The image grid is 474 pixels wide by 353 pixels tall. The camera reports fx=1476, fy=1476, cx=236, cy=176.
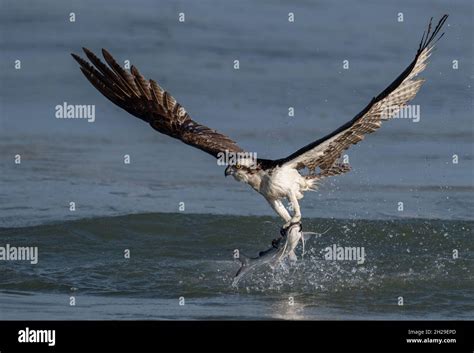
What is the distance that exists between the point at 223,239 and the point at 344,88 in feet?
17.9

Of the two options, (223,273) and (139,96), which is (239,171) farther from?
(139,96)

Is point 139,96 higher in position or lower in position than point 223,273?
higher

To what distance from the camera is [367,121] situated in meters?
15.3

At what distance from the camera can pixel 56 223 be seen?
19359 mm

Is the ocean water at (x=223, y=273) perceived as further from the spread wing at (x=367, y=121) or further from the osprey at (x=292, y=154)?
the spread wing at (x=367, y=121)

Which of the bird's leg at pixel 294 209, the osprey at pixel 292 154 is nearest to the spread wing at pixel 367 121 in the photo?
the osprey at pixel 292 154

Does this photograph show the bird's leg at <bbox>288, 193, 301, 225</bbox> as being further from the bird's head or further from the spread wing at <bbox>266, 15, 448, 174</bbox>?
the bird's head

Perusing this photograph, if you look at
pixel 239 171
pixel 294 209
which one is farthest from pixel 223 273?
pixel 239 171

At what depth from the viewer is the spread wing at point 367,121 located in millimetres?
14859

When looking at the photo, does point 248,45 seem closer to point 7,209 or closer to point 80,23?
point 80,23

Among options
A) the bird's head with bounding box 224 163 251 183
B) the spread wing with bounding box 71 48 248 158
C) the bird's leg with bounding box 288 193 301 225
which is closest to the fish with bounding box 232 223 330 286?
the bird's leg with bounding box 288 193 301 225

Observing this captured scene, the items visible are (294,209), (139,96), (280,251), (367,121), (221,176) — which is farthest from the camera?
(221,176)

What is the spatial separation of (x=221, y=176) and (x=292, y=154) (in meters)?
5.14

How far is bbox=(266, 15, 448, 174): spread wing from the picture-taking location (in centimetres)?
1486
